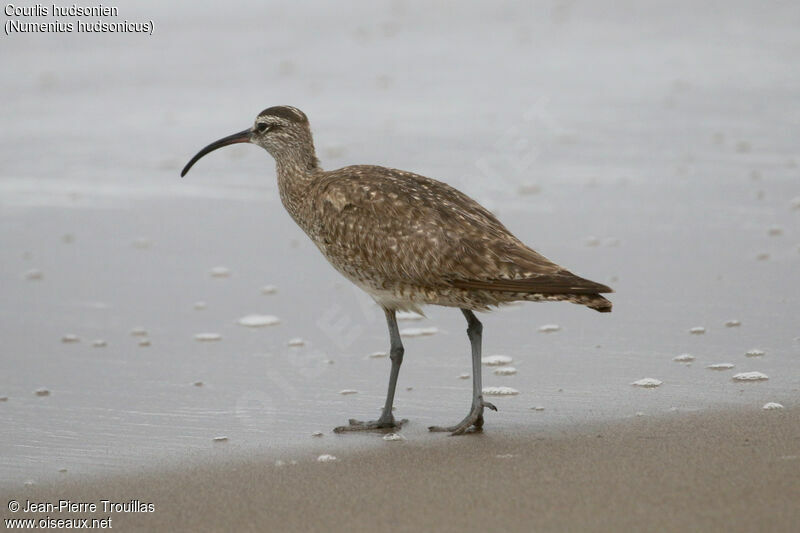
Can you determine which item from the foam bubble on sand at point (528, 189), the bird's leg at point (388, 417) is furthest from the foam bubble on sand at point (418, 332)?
the foam bubble on sand at point (528, 189)

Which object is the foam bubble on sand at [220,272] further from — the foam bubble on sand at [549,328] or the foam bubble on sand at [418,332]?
the foam bubble on sand at [549,328]

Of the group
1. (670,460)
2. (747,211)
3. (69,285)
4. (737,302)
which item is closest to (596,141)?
(747,211)

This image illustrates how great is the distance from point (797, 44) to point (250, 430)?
12.7 m

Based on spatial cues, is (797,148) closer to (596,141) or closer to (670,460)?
(596,141)

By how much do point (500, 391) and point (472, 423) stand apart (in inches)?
25.5

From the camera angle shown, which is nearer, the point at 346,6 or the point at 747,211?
the point at 747,211

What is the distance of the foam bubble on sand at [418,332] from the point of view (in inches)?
322

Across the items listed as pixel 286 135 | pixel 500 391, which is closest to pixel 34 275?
pixel 286 135

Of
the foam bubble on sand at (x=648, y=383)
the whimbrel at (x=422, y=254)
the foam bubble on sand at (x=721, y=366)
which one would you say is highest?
the whimbrel at (x=422, y=254)

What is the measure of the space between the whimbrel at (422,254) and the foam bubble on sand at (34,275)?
3.05 metres

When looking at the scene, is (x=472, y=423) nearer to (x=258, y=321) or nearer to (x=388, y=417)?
(x=388, y=417)

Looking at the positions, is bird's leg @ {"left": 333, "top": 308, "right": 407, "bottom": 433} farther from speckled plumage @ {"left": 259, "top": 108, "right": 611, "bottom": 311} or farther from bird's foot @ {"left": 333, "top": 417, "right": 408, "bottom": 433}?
speckled plumage @ {"left": 259, "top": 108, "right": 611, "bottom": 311}

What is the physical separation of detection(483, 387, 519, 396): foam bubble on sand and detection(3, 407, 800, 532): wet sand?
0.62 metres

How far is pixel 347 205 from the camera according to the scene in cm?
695
